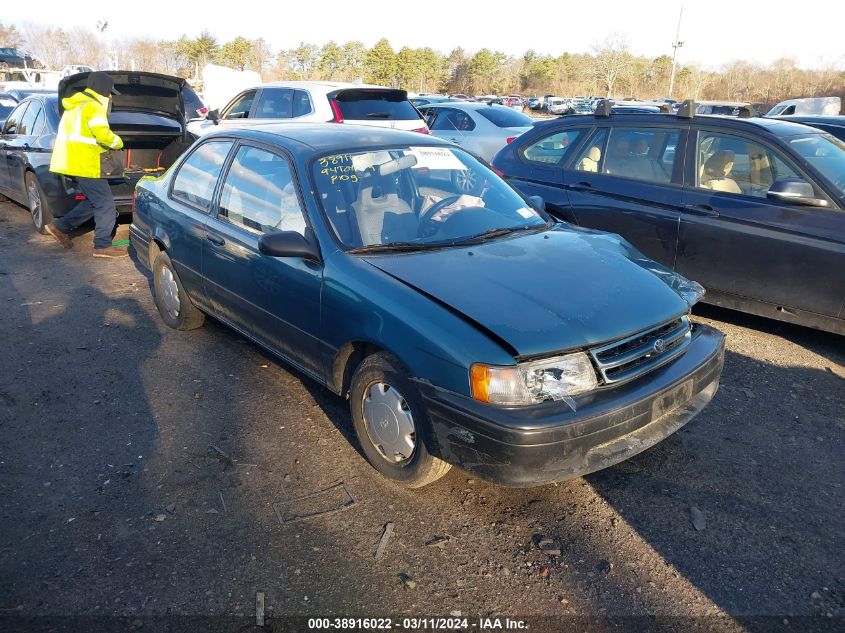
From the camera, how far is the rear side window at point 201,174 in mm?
4637

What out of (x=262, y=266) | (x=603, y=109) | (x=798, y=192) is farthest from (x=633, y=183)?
(x=262, y=266)

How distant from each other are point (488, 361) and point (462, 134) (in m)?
10.4

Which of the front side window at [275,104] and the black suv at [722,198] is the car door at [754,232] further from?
the front side window at [275,104]

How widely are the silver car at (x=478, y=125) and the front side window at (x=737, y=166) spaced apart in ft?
21.9

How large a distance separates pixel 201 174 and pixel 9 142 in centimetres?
563

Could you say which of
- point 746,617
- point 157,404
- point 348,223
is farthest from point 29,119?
point 746,617

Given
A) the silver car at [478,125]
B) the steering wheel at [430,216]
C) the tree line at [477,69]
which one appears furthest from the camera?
the tree line at [477,69]

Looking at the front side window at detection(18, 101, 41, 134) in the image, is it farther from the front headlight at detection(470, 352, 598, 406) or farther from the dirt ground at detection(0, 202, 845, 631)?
the front headlight at detection(470, 352, 598, 406)

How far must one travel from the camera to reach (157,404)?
420cm

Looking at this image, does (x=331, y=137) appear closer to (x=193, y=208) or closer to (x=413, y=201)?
(x=413, y=201)

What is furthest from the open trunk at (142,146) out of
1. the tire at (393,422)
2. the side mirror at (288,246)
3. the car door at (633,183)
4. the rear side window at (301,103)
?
the tire at (393,422)

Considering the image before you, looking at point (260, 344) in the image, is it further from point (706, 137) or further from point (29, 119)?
point (29, 119)

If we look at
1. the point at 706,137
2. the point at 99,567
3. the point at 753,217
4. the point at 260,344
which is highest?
the point at 706,137

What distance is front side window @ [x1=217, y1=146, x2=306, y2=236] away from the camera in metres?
3.87
